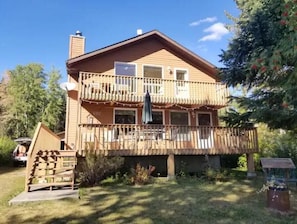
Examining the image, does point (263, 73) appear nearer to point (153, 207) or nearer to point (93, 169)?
point (153, 207)

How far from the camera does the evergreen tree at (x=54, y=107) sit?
32.2 m

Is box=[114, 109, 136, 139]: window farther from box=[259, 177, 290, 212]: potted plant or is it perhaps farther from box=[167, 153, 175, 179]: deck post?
box=[259, 177, 290, 212]: potted plant

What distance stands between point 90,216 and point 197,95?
953 centimetres

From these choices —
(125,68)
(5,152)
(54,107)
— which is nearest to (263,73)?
(125,68)

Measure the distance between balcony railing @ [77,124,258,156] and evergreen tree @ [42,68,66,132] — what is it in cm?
2354

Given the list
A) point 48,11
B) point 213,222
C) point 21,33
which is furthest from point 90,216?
point 21,33

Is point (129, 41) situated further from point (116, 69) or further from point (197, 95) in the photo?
point (197, 95)

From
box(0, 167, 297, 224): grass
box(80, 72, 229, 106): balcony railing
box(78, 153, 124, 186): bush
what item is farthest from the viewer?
box(80, 72, 229, 106): balcony railing

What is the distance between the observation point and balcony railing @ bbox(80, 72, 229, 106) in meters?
12.3

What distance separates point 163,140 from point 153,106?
273cm

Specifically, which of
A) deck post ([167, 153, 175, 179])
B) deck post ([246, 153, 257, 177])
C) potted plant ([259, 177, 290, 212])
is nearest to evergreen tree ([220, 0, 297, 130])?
potted plant ([259, 177, 290, 212])

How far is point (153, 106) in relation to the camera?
1371cm

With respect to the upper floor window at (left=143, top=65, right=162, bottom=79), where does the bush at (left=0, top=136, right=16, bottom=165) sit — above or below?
below

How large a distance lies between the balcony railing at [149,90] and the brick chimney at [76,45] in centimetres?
229
